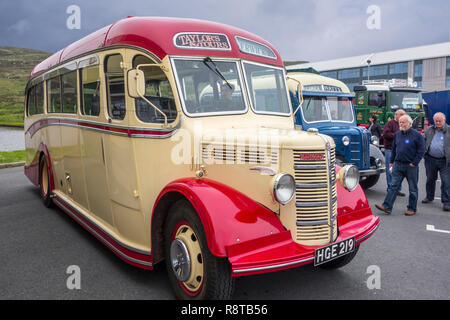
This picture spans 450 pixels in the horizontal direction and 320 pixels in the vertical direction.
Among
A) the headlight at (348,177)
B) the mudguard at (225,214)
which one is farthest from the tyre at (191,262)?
the headlight at (348,177)

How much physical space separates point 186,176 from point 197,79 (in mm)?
990

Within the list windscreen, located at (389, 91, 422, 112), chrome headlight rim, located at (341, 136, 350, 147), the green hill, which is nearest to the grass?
chrome headlight rim, located at (341, 136, 350, 147)

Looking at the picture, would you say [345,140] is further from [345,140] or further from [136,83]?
[136,83]

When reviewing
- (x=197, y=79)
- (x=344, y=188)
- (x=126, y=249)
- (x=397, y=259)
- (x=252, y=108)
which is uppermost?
(x=197, y=79)

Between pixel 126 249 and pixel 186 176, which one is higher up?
pixel 186 176

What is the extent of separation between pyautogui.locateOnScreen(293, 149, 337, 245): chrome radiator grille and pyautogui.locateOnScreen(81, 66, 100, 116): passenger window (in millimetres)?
2563

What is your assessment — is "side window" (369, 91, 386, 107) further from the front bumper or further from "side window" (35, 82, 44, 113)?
the front bumper

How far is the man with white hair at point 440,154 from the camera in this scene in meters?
7.08
